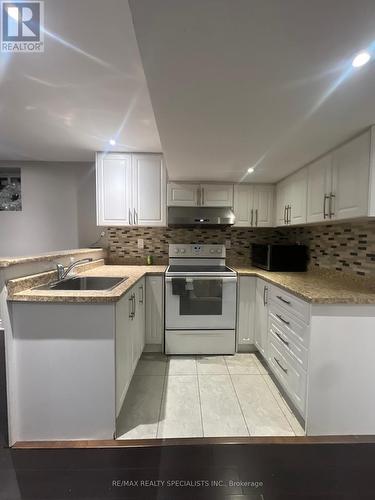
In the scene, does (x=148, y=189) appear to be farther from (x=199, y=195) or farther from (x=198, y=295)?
(x=198, y=295)

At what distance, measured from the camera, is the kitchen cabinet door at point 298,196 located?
2.17m

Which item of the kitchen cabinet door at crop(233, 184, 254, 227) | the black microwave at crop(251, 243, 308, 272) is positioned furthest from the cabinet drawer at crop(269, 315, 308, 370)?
the kitchen cabinet door at crop(233, 184, 254, 227)

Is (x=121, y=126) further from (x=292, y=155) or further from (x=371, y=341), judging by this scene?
(x=371, y=341)

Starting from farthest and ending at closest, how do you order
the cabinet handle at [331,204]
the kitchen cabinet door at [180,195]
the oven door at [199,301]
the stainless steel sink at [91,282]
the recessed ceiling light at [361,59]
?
the kitchen cabinet door at [180,195] < the oven door at [199,301] < the stainless steel sink at [91,282] < the cabinet handle at [331,204] < the recessed ceiling light at [361,59]

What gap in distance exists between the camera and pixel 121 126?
2.09 metres

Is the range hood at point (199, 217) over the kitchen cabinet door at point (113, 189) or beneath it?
beneath

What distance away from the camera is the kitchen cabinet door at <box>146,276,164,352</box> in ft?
8.06

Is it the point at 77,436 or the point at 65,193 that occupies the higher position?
the point at 65,193

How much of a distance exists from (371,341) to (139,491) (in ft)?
5.03

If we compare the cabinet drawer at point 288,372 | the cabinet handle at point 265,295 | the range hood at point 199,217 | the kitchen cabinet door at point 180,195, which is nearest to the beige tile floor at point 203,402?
the cabinet drawer at point 288,372

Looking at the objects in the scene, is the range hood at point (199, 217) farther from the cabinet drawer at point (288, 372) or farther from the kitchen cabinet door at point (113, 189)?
the cabinet drawer at point (288, 372)

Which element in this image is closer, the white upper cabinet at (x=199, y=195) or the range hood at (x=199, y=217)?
the range hood at (x=199, y=217)

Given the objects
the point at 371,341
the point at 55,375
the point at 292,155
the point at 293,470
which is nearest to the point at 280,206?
the point at 292,155

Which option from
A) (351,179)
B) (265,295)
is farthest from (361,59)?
(265,295)
